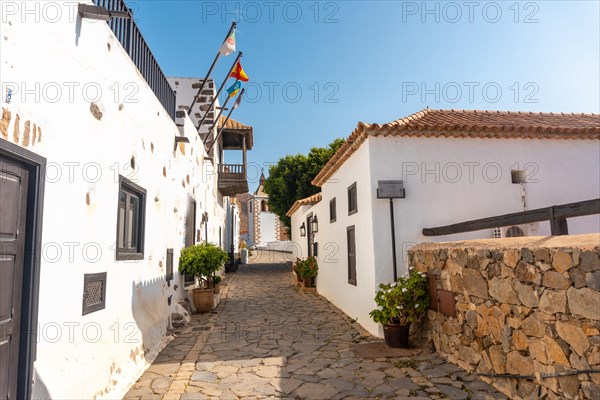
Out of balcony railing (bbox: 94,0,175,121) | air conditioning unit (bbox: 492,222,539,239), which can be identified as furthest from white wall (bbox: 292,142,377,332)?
balcony railing (bbox: 94,0,175,121)

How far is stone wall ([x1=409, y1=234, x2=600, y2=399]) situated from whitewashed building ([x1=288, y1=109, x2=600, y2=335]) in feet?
4.39

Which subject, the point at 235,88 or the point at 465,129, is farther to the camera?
the point at 235,88

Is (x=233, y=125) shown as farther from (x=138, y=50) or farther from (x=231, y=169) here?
(x=138, y=50)

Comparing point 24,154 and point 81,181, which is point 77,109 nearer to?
point 81,181

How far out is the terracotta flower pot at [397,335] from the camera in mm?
5629

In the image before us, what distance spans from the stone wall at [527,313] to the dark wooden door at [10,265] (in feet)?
13.3

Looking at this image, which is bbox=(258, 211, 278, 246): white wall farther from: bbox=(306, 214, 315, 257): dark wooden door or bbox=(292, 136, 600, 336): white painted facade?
bbox=(292, 136, 600, 336): white painted facade

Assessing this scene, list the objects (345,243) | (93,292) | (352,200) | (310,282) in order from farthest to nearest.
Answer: (310,282) < (345,243) < (352,200) < (93,292)

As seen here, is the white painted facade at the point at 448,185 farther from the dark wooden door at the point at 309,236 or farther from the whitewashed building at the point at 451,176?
the dark wooden door at the point at 309,236

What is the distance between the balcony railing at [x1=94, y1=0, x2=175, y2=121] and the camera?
14.6 feet

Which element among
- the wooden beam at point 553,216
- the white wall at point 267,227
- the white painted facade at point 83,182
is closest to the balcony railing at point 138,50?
the white painted facade at point 83,182

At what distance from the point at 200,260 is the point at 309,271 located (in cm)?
527

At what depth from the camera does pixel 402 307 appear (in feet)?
18.3

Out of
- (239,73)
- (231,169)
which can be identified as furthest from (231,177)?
(239,73)
